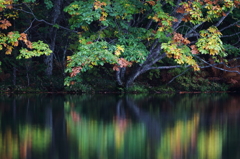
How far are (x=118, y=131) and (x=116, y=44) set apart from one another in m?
6.64

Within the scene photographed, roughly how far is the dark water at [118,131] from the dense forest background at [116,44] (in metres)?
1.93

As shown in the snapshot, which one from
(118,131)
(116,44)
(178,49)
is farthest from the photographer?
(116,44)

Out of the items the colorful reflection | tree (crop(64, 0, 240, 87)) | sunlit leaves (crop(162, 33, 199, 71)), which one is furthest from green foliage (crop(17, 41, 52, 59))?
the colorful reflection

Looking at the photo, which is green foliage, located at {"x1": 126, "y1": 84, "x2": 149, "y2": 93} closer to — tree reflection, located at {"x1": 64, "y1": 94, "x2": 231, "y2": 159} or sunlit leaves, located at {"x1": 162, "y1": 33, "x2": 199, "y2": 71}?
sunlit leaves, located at {"x1": 162, "y1": 33, "x2": 199, "y2": 71}

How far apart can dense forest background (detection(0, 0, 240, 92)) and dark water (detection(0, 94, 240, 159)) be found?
1929 mm

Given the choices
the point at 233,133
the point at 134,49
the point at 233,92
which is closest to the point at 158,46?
the point at 134,49

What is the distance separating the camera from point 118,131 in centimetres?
866

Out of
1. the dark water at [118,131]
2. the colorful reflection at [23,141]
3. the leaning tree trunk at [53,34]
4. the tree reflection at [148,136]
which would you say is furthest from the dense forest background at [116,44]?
the colorful reflection at [23,141]

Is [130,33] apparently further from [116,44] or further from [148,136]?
[148,136]

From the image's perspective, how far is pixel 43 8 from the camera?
58.9ft

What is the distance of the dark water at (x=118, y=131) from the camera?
6.54 m

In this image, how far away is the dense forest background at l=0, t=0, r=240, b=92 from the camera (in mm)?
14516

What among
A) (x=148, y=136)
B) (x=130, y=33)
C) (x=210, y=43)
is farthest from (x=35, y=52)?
(x=148, y=136)

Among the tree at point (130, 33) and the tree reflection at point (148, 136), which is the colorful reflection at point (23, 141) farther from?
the tree at point (130, 33)
